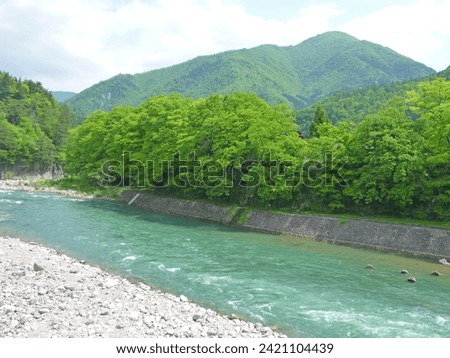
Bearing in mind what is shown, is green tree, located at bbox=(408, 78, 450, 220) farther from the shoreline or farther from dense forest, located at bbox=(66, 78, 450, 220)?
the shoreline

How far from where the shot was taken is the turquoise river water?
18.4 meters

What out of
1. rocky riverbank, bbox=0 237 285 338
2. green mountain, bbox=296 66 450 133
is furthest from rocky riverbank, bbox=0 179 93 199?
green mountain, bbox=296 66 450 133

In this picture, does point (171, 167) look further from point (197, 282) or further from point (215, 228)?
point (197, 282)

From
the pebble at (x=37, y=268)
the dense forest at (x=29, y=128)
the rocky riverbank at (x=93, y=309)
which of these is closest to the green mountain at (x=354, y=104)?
the dense forest at (x=29, y=128)

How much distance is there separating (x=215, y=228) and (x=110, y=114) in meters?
42.2

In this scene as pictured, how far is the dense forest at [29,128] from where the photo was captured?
9806 centimetres

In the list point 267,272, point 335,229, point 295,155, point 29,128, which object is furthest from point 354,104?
point 267,272

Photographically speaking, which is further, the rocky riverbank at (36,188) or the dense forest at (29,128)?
the dense forest at (29,128)

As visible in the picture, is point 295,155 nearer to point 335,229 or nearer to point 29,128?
point 335,229

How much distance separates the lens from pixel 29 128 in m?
113

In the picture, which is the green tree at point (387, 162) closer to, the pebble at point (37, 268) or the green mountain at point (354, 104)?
the pebble at point (37, 268)

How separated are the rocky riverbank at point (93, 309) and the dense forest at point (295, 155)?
2501cm

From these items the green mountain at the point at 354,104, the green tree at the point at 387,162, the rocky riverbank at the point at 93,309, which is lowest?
the rocky riverbank at the point at 93,309

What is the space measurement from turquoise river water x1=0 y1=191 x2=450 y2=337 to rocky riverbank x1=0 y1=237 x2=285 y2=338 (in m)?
1.80
